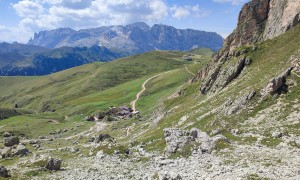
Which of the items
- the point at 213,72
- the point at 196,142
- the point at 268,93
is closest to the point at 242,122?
the point at 268,93

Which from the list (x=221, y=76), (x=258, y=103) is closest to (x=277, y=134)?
(x=258, y=103)

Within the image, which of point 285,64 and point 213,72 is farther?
point 213,72

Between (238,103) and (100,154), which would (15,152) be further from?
(238,103)

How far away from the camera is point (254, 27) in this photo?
12088cm

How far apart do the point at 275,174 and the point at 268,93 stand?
31.4m

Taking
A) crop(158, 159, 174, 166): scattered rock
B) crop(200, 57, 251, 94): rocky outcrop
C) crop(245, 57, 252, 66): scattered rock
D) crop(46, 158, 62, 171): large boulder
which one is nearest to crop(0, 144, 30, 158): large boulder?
crop(46, 158, 62, 171): large boulder

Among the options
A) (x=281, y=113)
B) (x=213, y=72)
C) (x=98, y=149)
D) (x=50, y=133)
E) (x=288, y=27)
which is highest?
(x=288, y=27)

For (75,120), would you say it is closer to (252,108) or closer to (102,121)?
(102,121)

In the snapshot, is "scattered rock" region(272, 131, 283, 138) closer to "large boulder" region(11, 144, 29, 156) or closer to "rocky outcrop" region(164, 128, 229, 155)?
"rocky outcrop" region(164, 128, 229, 155)

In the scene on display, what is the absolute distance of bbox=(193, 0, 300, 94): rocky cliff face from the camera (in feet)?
317

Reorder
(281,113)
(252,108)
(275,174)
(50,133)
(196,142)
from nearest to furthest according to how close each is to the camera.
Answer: (275,174), (196,142), (281,113), (252,108), (50,133)

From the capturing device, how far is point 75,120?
17888cm

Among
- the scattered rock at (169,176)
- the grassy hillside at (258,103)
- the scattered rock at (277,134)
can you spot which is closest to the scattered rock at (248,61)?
the grassy hillside at (258,103)

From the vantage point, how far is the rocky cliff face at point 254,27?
96688 millimetres
